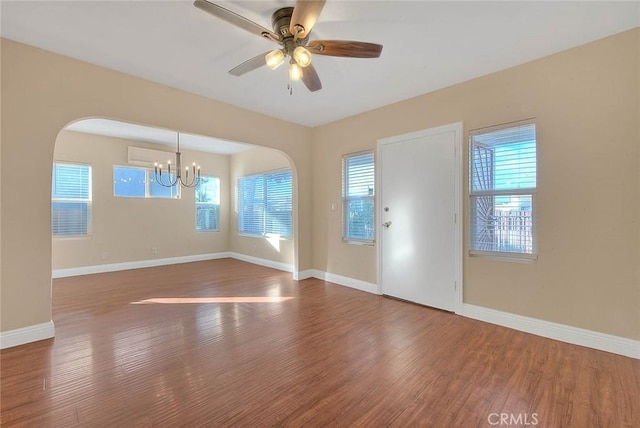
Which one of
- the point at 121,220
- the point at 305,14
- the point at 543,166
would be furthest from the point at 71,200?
the point at 543,166

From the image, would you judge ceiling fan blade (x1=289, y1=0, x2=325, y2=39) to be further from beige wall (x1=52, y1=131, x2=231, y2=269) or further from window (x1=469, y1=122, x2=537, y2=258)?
beige wall (x1=52, y1=131, x2=231, y2=269)

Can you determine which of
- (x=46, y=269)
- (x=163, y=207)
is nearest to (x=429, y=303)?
(x=46, y=269)

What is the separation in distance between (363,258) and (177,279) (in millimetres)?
3272

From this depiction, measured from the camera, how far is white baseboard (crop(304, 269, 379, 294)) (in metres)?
3.98

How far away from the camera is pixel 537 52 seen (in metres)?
2.52

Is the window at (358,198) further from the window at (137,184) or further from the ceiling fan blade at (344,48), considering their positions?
the window at (137,184)

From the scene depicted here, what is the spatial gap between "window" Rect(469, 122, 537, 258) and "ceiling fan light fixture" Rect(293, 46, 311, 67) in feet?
6.88

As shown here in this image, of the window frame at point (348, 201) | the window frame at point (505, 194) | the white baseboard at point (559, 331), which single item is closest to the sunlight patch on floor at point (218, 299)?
the window frame at point (348, 201)

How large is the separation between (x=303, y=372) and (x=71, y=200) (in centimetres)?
555

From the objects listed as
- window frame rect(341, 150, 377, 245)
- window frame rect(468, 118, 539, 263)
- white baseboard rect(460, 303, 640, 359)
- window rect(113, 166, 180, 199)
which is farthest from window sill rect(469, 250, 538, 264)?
window rect(113, 166, 180, 199)

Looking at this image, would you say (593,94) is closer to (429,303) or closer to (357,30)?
(357,30)

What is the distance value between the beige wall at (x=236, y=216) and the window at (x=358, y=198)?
4.66ft

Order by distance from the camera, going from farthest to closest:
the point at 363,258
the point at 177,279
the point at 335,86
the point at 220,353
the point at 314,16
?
the point at 177,279
the point at 363,258
the point at 335,86
the point at 220,353
the point at 314,16

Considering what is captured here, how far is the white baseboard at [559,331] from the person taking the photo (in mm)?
2227
